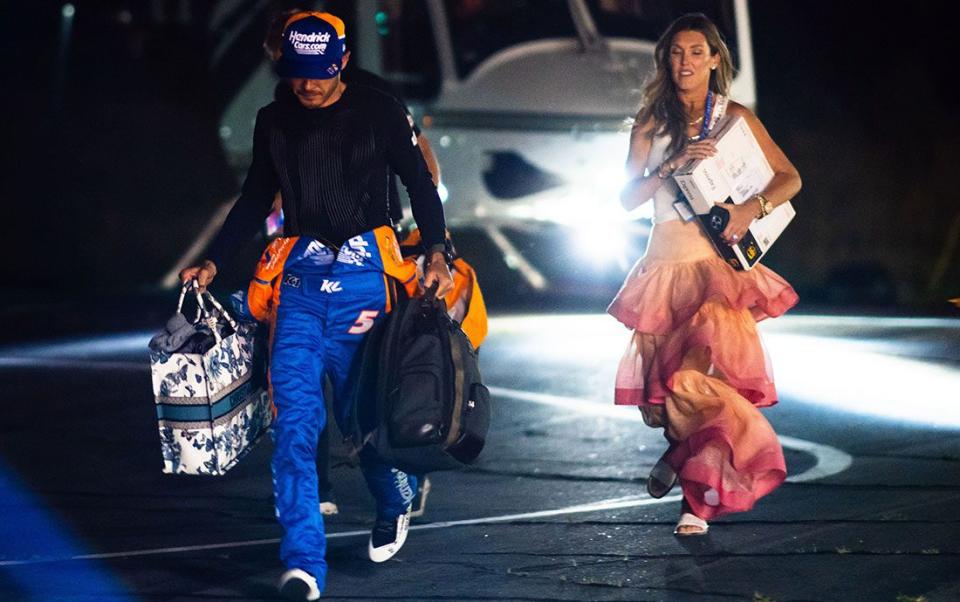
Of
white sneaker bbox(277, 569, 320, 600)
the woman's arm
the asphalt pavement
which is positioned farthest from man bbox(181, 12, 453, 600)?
the woman's arm

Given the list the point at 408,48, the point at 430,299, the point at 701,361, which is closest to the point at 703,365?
the point at 701,361

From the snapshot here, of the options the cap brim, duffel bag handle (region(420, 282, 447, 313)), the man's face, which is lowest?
duffel bag handle (region(420, 282, 447, 313))

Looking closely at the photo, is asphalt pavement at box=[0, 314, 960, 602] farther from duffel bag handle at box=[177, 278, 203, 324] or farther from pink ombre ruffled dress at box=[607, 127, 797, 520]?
duffel bag handle at box=[177, 278, 203, 324]

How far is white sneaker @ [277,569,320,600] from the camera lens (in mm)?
5383

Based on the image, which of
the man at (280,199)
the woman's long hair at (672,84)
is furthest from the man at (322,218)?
the woman's long hair at (672,84)

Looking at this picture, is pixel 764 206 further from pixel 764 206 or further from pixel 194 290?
pixel 194 290

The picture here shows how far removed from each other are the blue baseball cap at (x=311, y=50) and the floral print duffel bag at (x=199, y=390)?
798mm

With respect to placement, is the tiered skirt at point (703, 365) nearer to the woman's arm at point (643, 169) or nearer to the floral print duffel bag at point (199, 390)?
the woman's arm at point (643, 169)

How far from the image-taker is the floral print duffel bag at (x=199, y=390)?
18.7 ft

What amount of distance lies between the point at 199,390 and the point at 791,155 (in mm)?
18531

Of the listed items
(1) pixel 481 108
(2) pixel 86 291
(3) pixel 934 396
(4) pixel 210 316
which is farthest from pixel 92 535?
(2) pixel 86 291

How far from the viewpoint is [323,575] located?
5.49 metres

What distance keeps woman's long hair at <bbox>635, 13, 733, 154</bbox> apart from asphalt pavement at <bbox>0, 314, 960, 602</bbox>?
146 cm

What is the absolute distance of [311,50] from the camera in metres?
5.61
